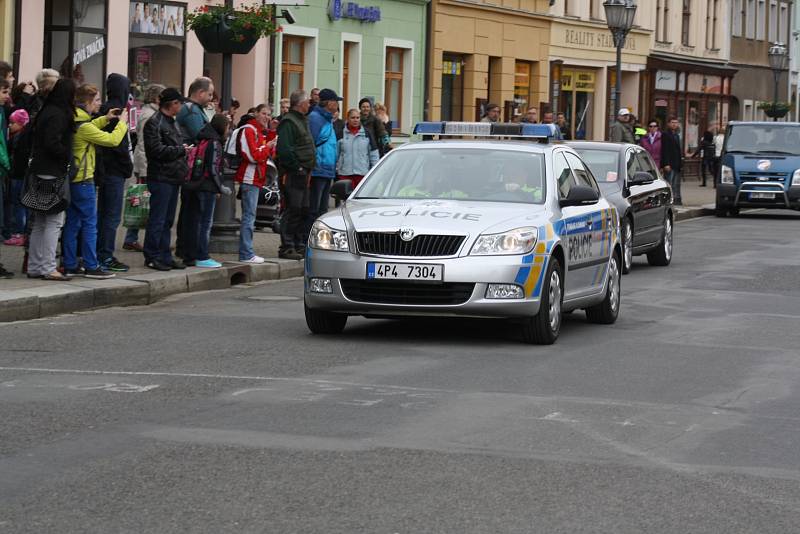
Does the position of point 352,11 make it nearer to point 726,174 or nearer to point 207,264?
point 726,174

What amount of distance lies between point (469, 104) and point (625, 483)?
A: 37.4 m

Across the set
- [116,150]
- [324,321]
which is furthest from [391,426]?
[116,150]

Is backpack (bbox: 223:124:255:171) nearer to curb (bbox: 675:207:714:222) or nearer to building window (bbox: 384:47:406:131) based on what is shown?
curb (bbox: 675:207:714:222)

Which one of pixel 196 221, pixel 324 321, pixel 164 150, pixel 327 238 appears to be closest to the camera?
pixel 327 238

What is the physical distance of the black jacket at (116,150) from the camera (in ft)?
53.3

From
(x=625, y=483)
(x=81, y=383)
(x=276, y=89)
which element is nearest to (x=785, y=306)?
(x=81, y=383)

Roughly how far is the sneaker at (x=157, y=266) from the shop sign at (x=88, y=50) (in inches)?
489

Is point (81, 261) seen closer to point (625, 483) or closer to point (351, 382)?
point (351, 382)

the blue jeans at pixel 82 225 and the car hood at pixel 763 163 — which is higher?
the car hood at pixel 763 163

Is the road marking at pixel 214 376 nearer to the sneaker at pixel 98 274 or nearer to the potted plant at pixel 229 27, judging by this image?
the sneaker at pixel 98 274

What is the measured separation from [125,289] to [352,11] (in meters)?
23.3

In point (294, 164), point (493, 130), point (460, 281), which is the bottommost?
point (460, 281)

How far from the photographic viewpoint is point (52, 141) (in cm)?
1521

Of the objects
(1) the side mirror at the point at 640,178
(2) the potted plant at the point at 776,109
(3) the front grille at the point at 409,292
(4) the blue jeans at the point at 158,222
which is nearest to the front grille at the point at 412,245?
(3) the front grille at the point at 409,292
